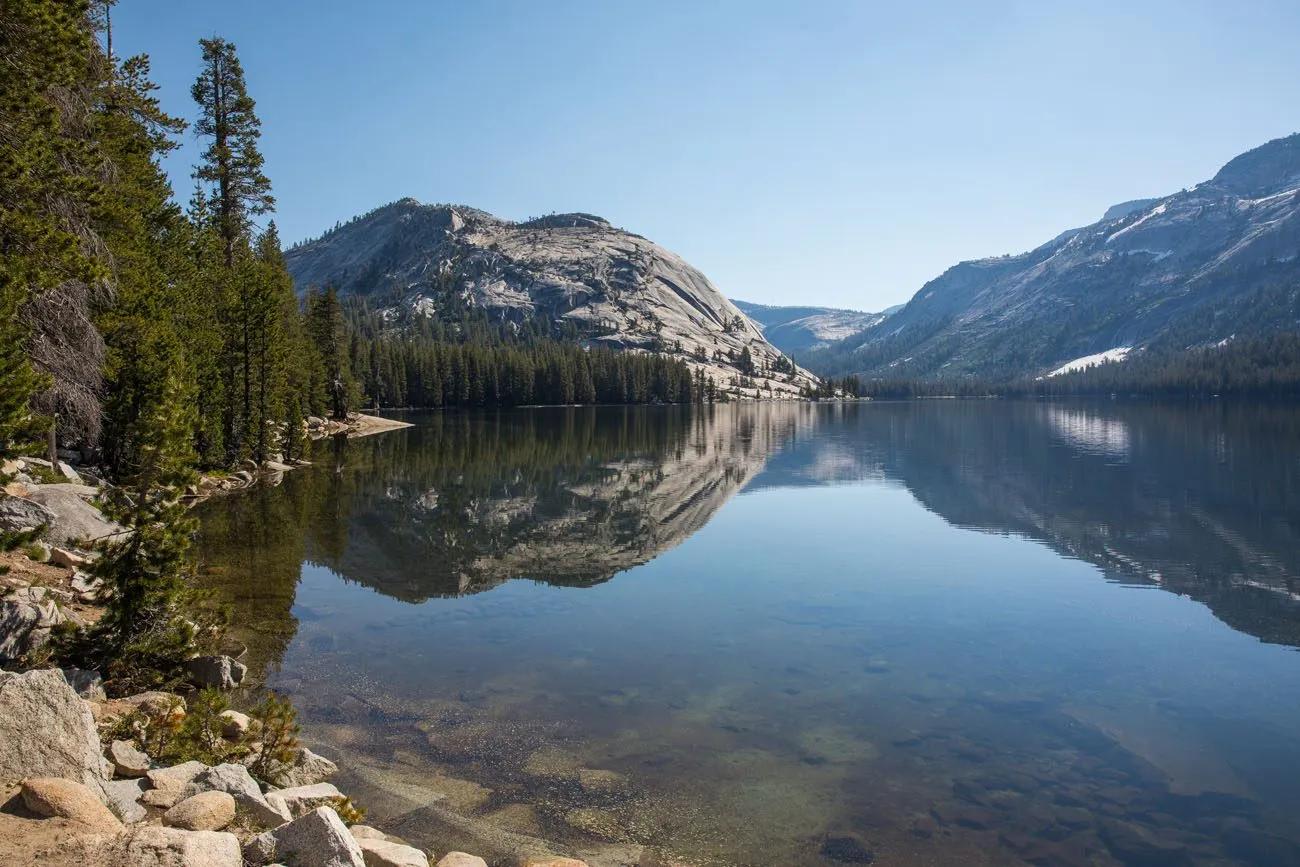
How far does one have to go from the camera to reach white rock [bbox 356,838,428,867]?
30.8 ft

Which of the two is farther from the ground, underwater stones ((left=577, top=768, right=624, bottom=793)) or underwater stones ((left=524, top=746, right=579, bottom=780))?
underwater stones ((left=524, top=746, right=579, bottom=780))

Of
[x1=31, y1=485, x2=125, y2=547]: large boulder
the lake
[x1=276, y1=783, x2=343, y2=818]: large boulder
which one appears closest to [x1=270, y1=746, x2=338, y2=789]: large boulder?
the lake

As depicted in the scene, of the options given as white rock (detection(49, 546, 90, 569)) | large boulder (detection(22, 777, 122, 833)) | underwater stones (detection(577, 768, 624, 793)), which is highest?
white rock (detection(49, 546, 90, 569))

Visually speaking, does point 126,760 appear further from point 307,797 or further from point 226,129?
point 226,129

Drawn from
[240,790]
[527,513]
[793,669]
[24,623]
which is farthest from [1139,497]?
[24,623]

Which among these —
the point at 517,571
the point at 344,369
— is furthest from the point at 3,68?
the point at 344,369

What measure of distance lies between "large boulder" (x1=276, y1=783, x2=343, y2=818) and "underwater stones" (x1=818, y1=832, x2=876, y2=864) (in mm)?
7616

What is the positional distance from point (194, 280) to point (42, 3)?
34.4 metres

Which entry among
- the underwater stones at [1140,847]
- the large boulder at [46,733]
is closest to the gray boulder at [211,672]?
the large boulder at [46,733]

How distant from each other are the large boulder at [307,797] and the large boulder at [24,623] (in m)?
6.63

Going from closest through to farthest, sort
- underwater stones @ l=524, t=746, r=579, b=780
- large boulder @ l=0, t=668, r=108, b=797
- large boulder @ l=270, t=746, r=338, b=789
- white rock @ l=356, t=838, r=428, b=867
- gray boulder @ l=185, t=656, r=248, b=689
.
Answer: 1. large boulder @ l=0, t=668, r=108, b=797
2. white rock @ l=356, t=838, r=428, b=867
3. large boulder @ l=270, t=746, r=338, b=789
4. underwater stones @ l=524, t=746, r=579, b=780
5. gray boulder @ l=185, t=656, r=248, b=689

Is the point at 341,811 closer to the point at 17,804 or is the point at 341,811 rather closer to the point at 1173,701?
the point at 17,804

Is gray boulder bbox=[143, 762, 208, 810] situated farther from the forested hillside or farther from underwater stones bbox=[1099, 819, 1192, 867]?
underwater stones bbox=[1099, 819, 1192, 867]

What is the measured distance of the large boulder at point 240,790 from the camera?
998cm
